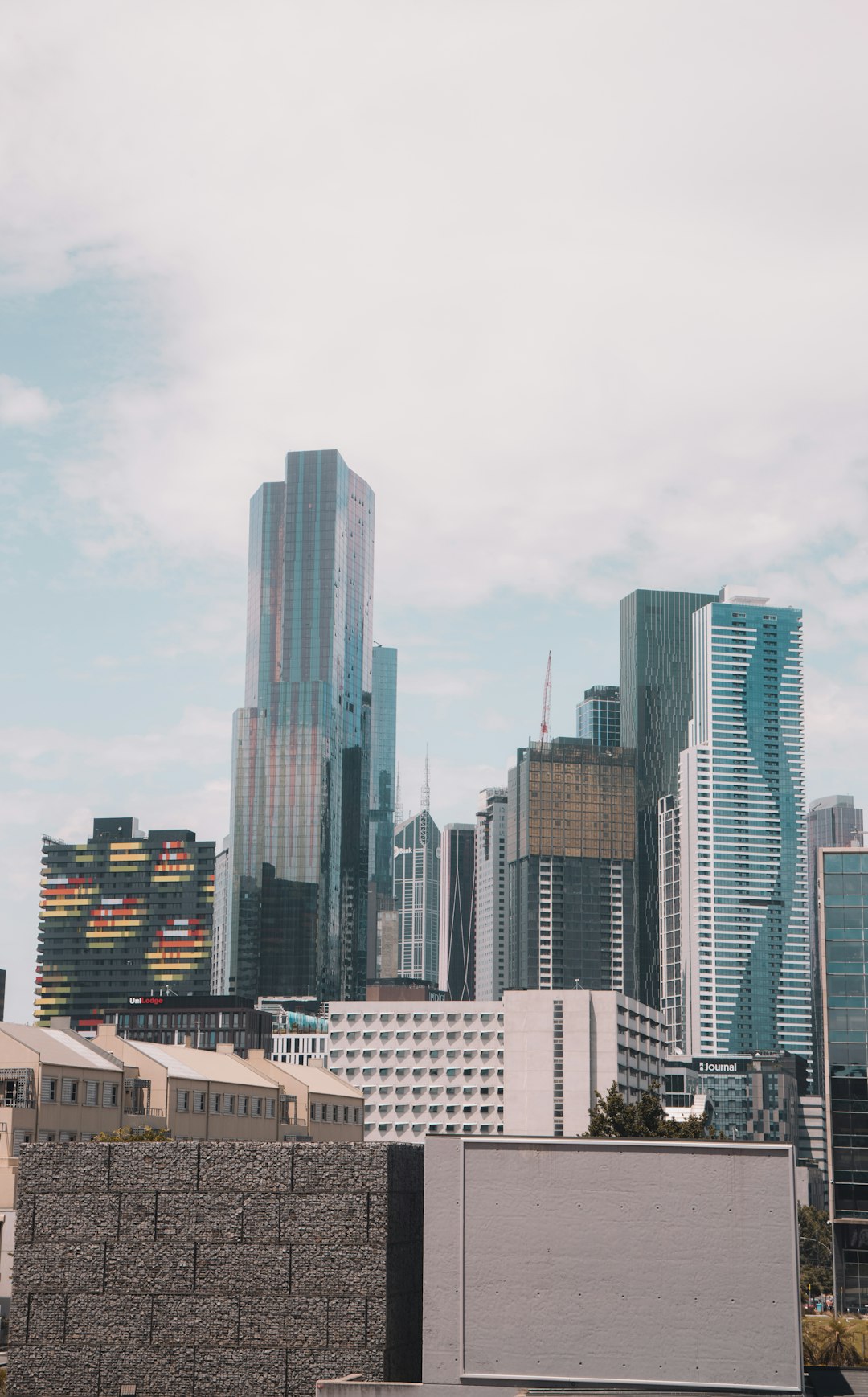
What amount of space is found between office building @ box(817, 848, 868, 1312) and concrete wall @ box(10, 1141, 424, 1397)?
10129cm

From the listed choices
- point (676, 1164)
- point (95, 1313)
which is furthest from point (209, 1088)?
point (676, 1164)

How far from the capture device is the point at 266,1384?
53.3 metres

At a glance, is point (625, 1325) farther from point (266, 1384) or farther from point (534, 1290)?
point (266, 1384)

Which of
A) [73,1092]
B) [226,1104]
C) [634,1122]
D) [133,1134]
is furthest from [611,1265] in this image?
[226,1104]

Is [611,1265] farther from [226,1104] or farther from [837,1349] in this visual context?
[226,1104]

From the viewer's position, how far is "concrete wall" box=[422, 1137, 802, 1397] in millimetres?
50812

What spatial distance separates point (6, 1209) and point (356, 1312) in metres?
54.5

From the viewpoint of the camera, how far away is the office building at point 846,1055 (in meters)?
146

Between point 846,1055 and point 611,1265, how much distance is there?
108m

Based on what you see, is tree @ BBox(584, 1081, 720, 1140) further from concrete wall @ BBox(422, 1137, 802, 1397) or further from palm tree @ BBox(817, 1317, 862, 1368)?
concrete wall @ BBox(422, 1137, 802, 1397)

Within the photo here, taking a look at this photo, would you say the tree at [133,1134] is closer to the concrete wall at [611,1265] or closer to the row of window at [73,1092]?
the row of window at [73,1092]

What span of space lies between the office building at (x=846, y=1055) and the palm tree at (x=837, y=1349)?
83.7 meters

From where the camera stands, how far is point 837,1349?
210ft

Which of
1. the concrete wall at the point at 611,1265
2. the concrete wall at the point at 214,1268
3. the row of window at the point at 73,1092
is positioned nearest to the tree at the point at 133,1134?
the row of window at the point at 73,1092
